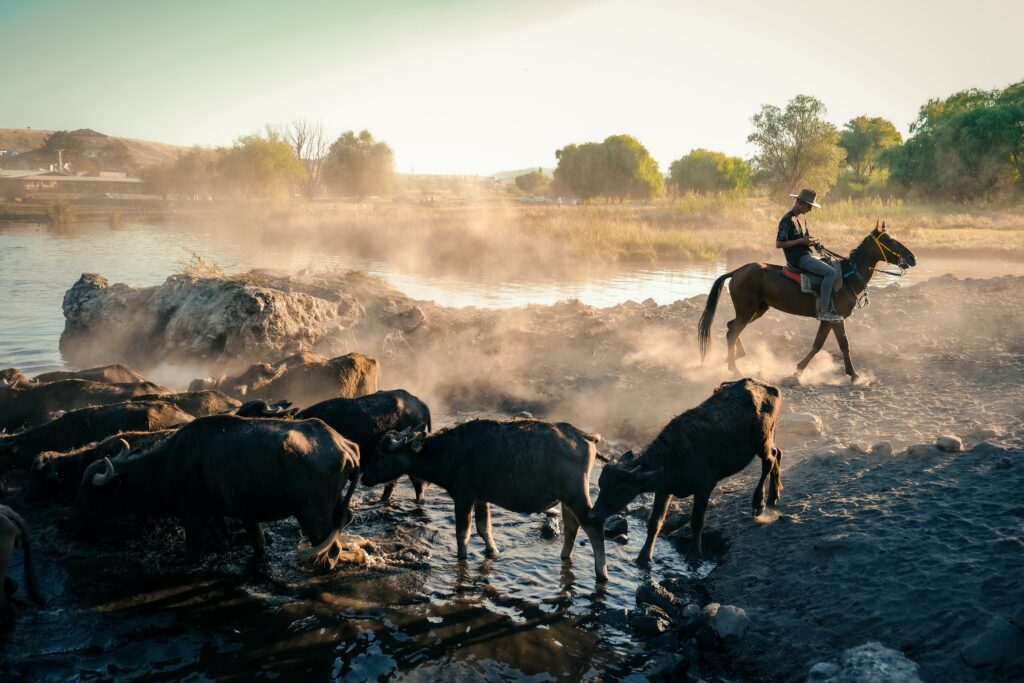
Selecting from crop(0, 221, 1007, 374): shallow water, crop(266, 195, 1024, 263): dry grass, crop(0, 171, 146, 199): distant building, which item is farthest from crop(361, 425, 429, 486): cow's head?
crop(0, 171, 146, 199): distant building

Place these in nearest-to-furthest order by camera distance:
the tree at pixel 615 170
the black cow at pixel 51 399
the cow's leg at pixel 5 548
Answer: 1. the cow's leg at pixel 5 548
2. the black cow at pixel 51 399
3. the tree at pixel 615 170

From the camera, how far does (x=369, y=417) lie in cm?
918

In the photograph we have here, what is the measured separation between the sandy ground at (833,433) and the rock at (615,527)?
0.82ft

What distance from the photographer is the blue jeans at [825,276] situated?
40.8ft

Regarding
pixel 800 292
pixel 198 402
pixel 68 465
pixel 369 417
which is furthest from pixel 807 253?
pixel 68 465

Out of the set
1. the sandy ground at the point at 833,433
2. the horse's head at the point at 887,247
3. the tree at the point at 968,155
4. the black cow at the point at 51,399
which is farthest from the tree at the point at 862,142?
the black cow at the point at 51,399

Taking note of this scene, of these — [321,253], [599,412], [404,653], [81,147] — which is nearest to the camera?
[404,653]

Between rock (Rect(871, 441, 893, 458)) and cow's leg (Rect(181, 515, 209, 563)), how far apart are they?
7.98 meters

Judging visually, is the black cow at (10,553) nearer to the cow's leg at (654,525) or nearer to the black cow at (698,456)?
A: the black cow at (698,456)

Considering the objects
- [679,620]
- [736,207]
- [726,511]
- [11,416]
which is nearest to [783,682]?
[679,620]

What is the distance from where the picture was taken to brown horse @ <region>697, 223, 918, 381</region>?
12547 mm

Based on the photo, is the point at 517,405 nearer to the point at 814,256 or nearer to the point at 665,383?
the point at 665,383

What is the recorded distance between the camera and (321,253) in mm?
41219

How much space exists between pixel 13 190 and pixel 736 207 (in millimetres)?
75656
